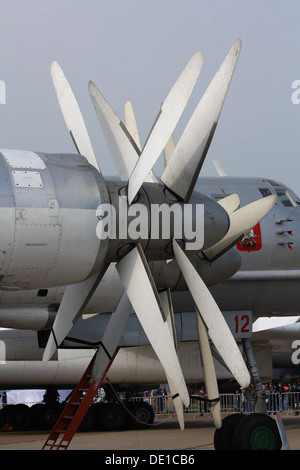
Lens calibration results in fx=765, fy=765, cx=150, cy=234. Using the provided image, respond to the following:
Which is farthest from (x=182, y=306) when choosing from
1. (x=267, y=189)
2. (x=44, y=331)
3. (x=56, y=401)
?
(x=56, y=401)

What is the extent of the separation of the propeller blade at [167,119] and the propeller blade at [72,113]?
106cm

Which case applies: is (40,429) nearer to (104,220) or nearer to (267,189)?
(267,189)

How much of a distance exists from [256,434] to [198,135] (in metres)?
4.21

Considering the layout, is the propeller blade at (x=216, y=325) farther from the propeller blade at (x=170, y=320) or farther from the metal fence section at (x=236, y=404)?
the metal fence section at (x=236, y=404)

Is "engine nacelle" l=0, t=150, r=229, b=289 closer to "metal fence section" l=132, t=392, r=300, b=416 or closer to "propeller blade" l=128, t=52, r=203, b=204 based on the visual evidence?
"propeller blade" l=128, t=52, r=203, b=204

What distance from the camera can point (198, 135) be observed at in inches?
347

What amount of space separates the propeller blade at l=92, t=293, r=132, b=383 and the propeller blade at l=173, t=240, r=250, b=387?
1.41 meters

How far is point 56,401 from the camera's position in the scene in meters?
21.9

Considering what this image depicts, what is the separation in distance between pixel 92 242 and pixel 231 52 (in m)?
2.55

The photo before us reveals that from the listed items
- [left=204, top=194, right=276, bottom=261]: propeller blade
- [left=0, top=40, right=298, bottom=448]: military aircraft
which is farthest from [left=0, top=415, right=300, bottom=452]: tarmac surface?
[left=0, top=40, right=298, bottom=448]: military aircraft

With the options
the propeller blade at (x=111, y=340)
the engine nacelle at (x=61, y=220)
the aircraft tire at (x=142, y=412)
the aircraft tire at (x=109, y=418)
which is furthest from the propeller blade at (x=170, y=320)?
the aircraft tire at (x=142, y=412)

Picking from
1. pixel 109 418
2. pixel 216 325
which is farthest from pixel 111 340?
pixel 109 418
